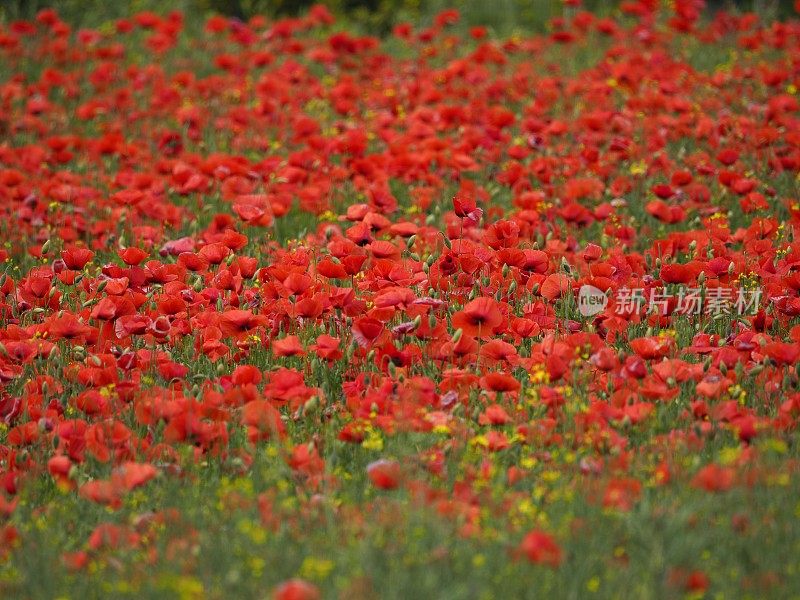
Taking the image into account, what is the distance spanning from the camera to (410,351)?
12.4ft

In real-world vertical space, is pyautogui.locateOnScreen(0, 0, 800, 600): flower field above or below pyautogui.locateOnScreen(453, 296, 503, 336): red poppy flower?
below

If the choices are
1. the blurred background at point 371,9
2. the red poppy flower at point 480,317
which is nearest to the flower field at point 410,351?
the red poppy flower at point 480,317

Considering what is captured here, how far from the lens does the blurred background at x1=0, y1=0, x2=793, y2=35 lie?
392 inches

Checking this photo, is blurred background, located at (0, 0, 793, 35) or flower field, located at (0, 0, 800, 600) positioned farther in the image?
blurred background, located at (0, 0, 793, 35)
